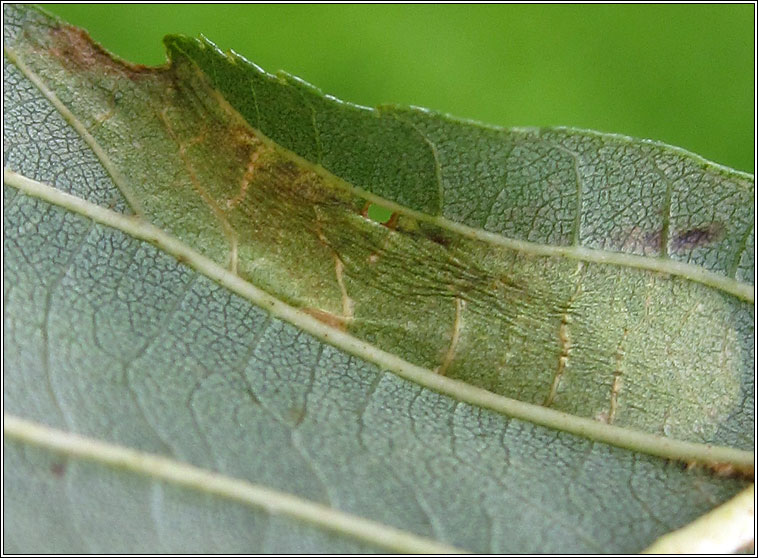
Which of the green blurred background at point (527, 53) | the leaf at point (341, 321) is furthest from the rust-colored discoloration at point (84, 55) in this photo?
the green blurred background at point (527, 53)

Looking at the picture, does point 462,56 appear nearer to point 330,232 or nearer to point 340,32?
point 340,32

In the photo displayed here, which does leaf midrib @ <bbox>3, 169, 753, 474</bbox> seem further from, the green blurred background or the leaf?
the green blurred background

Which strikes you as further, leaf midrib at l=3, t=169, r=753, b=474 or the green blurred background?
the green blurred background

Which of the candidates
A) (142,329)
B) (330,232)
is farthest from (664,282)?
(142,329)

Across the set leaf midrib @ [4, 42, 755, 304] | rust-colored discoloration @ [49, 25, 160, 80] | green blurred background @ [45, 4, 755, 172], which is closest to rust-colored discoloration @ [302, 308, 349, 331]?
leaf midrib @ [4, 42, 755, 304]

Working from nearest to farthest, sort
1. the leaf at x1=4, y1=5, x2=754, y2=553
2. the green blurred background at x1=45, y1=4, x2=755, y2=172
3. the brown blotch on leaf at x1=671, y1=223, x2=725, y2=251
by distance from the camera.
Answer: the leaf at x1=4, y1=5, x2=754, y2=553 → the brown blotch on leaf at x1=671, y1=223, x2=725, y2=251 → the green blurred background at x1=45, y1=4, x2=755, y2=172

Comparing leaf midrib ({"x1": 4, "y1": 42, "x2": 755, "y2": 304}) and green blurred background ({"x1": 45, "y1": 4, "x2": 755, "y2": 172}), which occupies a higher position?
green blurred background ({"x1": 45, "y1": 4, "x2": 755, "y2": 172})

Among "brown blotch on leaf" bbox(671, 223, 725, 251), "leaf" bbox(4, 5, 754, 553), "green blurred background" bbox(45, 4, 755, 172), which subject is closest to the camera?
"leaf" bbox(4, 5, 754, 553)

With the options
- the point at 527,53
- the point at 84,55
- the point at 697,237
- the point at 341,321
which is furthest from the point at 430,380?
the point at 527,53
